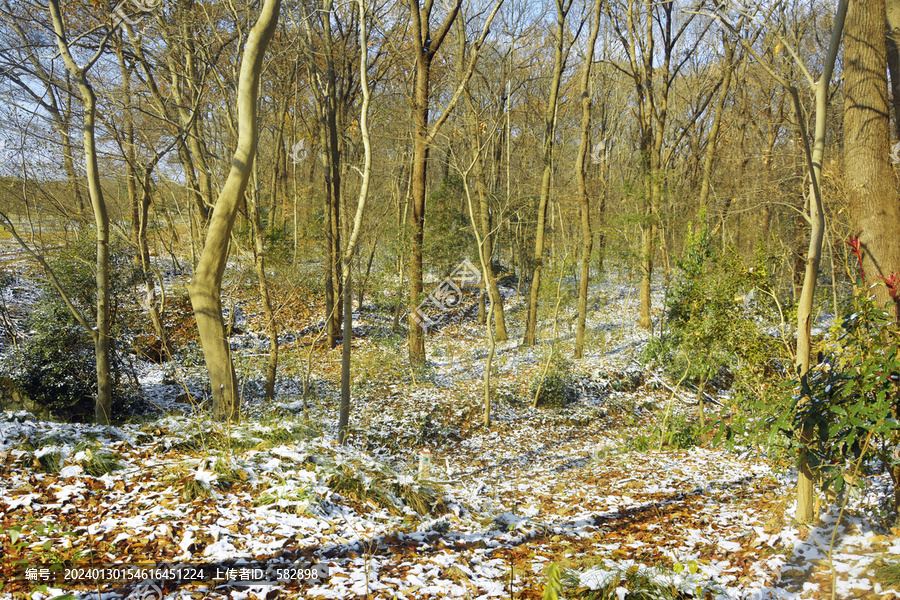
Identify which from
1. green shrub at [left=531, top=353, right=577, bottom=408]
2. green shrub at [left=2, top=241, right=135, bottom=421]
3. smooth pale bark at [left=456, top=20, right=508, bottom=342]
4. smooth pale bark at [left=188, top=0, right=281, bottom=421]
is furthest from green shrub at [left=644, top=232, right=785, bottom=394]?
green shrub at [left=2, top=241, right=135, bottom=421]

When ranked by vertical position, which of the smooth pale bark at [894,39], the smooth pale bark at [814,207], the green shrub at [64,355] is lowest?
the green shrub at [64,355]

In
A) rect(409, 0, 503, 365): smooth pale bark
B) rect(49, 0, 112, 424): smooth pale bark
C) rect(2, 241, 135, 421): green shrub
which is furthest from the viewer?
rect(409, 0, 503, 365): smooth pale bark

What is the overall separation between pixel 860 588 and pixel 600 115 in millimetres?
24075

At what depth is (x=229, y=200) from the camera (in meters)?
4.60

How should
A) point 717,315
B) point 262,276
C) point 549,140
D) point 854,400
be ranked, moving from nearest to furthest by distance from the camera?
1. point 854,400
2. point 717,315
3. point 262,276
4. point 549,140

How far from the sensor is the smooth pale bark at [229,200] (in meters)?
4.55

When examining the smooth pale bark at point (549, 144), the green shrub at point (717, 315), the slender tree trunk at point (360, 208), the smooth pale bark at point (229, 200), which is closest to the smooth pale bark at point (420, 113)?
the smooth pale bark at point (549, 144)

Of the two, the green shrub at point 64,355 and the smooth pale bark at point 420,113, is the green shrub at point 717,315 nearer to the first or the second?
the smooth pale bark at point 420,113

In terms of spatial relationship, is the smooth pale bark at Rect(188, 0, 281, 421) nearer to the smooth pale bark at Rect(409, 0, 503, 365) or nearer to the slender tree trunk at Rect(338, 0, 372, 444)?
the slender tree trunk at Rect(338, 0, 372, 444)

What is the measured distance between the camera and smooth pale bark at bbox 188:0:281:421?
455 cm

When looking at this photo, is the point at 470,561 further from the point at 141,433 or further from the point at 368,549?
the point at 141,433

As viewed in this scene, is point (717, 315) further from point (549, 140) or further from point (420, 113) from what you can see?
point (549, 140)

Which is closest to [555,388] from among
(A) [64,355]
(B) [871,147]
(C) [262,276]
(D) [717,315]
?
(D) [717,315]

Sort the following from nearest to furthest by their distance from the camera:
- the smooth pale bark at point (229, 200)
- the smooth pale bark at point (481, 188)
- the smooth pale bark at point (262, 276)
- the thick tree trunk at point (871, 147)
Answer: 1. the thick tree trunk at point (871, 147)
2. the smooth pale bark at point (229, 200)
3. the smooth pale bark at point (262, 276)
4. the smooth pale bark at point (481, 188)
